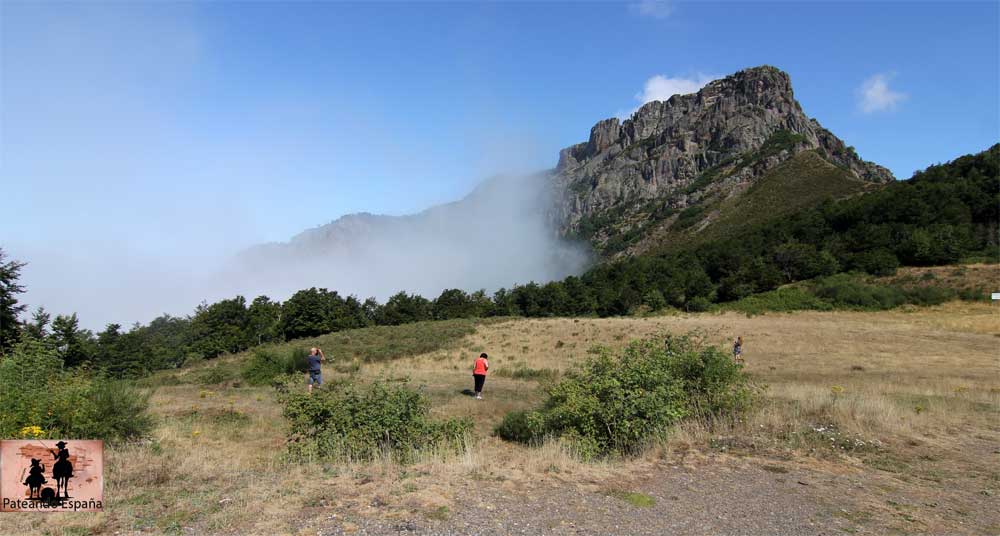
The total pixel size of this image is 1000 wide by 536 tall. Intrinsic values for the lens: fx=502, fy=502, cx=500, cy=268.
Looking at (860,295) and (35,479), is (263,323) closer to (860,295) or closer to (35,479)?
(860,295)

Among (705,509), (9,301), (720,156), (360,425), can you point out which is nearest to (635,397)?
(705,509)

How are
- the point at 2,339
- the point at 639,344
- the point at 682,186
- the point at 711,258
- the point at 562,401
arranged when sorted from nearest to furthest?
1. the point at 562,401
2. the point at 639,344
3. the point at 2,339
4. the point at 711,258
5. the point at 682,186

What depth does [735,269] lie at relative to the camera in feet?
234

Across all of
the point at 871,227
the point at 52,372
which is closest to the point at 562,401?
the point at 52,372

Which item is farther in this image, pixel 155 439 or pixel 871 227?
pixel 871 227

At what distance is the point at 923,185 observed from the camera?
7069 cm

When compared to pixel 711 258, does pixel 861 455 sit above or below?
below

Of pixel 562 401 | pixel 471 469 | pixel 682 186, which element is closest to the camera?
pixel 471 469

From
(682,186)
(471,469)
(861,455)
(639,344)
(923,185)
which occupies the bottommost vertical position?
(861,455)

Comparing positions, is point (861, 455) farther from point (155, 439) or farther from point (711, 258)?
point (711, 258)

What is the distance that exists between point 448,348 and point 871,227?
60.8 m

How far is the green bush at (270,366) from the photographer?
2422cm

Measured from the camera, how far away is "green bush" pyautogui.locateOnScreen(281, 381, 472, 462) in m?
8.17

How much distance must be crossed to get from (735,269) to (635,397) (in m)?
69.4
